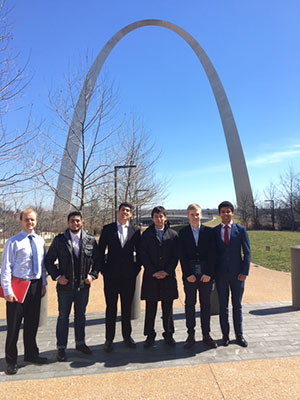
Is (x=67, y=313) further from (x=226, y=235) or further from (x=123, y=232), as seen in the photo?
(x=226, y=235)

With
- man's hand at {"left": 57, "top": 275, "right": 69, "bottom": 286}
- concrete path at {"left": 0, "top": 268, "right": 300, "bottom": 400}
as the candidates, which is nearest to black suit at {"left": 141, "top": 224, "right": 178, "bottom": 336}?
concrete path at {"left": 0, "top": 268, "right": 300, "bottom": 400}

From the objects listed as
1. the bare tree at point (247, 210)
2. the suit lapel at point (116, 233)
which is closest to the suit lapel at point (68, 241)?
the suit lapel at point (116, 233)

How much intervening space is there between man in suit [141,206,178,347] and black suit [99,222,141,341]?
169 millimetres

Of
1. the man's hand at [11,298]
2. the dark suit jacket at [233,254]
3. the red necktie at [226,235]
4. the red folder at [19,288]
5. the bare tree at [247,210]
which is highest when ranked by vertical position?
the bare tree at [247,210]

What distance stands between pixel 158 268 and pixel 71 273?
1.00 metres

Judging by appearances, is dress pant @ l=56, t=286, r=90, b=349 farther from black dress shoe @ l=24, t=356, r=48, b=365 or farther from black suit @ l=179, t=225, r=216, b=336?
black suit @ l=179, t=225, r=216, b=336

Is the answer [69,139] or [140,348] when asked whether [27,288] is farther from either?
[69,139]

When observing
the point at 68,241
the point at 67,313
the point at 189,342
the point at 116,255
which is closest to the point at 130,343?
the point at 189,342

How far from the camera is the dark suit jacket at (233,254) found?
11.6 feet

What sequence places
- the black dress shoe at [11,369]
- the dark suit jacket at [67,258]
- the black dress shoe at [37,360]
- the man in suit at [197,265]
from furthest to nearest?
the man in suit at [197,265] < the dark suit jacket at [67,258] < the black dress shoe at [37,360] < the black dress shoe at [11,369]

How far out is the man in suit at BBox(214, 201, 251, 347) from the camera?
3.52 m

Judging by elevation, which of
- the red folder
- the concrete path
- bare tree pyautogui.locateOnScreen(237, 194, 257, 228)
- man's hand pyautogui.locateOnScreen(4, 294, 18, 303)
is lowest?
the concrete path

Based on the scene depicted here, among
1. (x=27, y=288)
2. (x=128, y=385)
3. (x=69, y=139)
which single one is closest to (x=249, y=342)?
(x=128, y=385)

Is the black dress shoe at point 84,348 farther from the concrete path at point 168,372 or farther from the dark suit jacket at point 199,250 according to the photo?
the dark suit jacket at point 199,250
